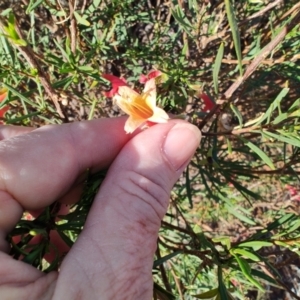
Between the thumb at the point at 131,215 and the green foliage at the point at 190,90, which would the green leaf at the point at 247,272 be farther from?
the thumb at the point at 131,215

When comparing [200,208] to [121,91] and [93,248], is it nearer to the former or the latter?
[121,91]

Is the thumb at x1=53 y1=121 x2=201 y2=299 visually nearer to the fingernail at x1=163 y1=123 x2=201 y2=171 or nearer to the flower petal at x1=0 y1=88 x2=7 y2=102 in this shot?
the fingernail at x1=163 y1=123 x2=201 y2=171

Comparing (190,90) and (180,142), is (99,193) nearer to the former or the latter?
(180,142)

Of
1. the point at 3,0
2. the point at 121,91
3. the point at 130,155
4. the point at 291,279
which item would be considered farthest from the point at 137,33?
the point at 291,279

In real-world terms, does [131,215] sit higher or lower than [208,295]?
higher

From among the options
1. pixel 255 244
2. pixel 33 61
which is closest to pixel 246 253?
pixel 255 244

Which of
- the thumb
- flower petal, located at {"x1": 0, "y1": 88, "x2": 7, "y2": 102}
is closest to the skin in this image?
the thumb

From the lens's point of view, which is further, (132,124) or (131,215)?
(132,124)

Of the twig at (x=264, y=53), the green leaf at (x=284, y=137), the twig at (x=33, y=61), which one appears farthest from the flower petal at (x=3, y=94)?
the green leaf at (x=284, y=137)
